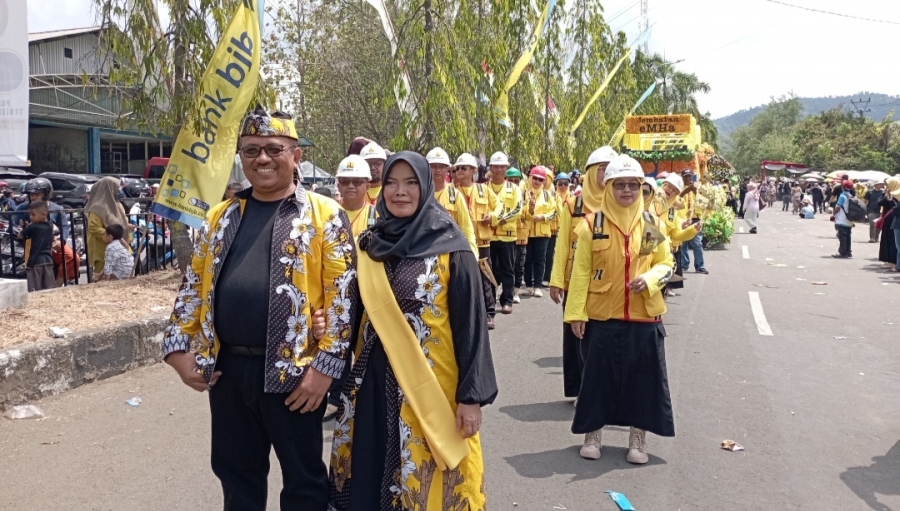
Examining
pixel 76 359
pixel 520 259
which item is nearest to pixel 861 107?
pixel 520 259

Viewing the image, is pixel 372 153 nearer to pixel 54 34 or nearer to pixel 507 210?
pixel 507 210

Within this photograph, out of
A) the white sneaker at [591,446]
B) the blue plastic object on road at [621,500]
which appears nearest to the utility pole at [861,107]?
the white sneaker at [591,446]

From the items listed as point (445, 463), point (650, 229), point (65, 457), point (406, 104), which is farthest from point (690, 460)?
point (406, 104)

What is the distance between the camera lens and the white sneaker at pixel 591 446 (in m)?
4.93

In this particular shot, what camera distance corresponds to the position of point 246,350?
2.97m

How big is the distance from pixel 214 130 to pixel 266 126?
5307 millimetres

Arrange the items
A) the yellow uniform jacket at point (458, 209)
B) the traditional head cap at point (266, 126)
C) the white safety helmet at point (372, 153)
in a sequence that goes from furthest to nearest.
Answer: the yellow uniform jacket at point (458, 209) < the white safety helmet at point (372, 153) < the traditional head cap at point (266, 126)

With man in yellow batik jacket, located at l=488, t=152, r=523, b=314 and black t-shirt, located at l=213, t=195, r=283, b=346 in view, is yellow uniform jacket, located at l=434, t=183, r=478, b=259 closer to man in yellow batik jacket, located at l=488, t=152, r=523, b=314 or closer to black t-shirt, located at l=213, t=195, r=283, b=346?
man in yellow batik jacket, located at l=488, t=152, r=523, b=314

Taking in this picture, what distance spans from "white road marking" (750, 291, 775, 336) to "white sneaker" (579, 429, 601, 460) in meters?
4.94

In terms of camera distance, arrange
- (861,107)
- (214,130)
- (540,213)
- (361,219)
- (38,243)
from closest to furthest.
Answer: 1. (361,219)
2. (214,130)
3. (38,243)
4. (540,213)
5. (861,107)

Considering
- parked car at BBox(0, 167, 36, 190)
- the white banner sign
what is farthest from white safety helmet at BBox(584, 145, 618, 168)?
parked car at BBox(0, 167, 36, 190)

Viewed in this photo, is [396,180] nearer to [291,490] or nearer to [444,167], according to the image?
[291,490]

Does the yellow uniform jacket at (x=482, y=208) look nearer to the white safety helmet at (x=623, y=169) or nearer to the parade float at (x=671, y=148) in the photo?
the white safety helmet at (x=623, y=169)

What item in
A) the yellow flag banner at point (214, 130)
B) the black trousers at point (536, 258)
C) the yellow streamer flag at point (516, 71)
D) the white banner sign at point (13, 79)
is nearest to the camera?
the white banner sign at point (13, 79)
